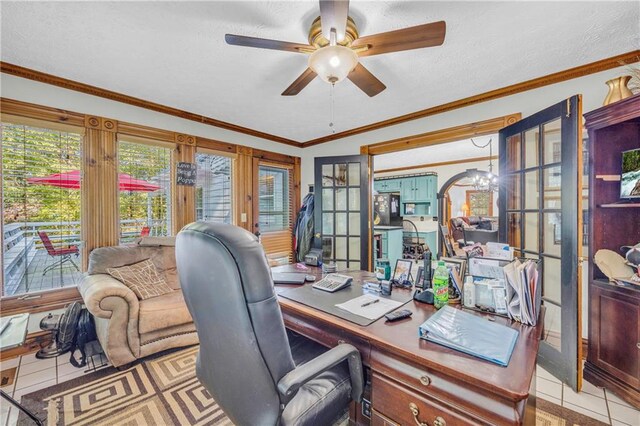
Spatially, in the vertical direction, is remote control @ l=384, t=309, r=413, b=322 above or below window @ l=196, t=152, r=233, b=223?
below

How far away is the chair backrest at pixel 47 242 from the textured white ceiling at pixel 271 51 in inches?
56.2

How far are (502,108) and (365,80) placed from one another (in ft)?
5.58

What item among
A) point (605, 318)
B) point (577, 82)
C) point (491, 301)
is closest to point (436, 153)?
point (577, 82)

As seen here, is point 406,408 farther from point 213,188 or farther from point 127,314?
point 213,188

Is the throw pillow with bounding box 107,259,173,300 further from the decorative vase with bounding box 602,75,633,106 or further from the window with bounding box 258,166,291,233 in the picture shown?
the decorative vase with bounding box 602,75,633,106

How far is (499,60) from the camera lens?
7.10 ft

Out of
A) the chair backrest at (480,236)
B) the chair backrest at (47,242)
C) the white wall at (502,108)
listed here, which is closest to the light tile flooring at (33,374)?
the chair backrest at (47,242)

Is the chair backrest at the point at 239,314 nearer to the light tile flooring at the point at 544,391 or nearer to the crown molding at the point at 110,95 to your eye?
the light tile flooring at the point at 544,391

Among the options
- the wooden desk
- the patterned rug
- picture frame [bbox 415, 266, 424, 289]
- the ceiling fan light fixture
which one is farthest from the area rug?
the ceiling fan light fixture

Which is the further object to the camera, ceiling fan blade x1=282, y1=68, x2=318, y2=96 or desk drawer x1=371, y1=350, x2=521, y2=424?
ceiling fan blade x1=282, y1=68, x2=318, y2=96

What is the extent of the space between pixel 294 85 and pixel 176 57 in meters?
0.94

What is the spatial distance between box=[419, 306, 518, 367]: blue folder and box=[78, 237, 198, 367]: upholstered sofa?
2144 millimetres

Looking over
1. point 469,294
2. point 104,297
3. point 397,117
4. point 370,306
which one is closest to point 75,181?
point 104,297

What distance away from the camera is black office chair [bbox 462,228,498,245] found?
4398 mm
